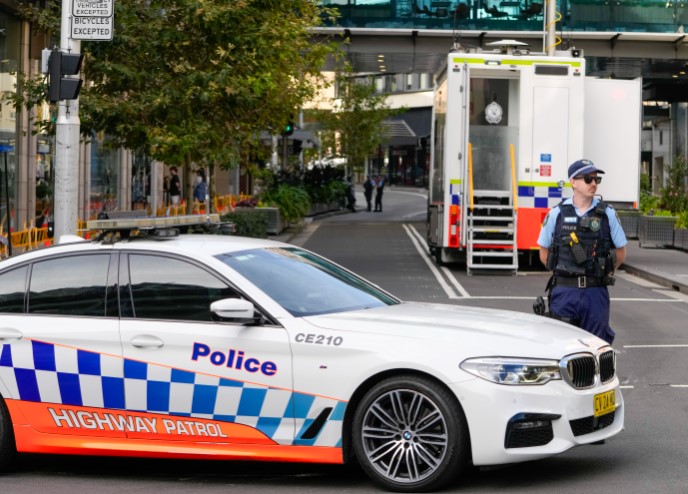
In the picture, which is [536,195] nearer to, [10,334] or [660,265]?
[660,265]

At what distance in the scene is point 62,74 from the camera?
534 inches

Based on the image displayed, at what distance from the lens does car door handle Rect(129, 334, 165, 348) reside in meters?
7.27

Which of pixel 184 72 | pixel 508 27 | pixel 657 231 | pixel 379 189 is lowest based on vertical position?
pixel 657 231

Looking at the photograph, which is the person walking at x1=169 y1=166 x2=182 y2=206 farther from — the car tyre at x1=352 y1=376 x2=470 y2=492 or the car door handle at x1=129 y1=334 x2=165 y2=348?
the car tyre at x1=352 y1=376 x2=470 y2=492

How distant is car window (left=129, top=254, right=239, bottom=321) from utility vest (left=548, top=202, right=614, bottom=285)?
2.64 metres

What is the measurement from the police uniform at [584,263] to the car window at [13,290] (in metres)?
3.54

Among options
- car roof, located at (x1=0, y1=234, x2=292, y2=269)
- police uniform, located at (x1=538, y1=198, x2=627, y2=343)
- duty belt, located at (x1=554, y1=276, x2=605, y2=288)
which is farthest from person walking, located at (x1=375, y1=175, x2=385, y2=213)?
car roof, located at (x1=0, y1=234, x2=292, y2=269)

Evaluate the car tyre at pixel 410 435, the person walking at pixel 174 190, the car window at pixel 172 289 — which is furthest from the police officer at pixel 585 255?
the person walking at pixel 174 190

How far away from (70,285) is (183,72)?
13.1 m

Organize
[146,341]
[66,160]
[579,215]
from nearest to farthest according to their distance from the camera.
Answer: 1. [146,341]
2. [579,215]
3. [66,160]

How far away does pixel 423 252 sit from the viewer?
2975 centimetres

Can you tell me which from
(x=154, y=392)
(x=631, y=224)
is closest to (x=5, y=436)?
(x=154, y=392)

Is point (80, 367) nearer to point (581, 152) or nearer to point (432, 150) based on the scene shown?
point (581, 152)

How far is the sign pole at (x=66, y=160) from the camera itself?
13.5 m
